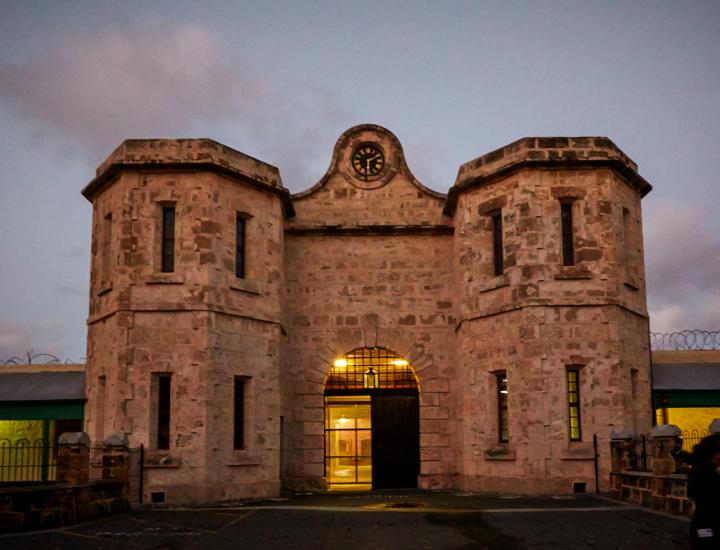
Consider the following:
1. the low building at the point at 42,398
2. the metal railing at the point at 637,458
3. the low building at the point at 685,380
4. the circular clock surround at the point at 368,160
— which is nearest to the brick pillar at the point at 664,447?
the metal railing at the point at 637,458

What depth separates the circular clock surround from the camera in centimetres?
2347

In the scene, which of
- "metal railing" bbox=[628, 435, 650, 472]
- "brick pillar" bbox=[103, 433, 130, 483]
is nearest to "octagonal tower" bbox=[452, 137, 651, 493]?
"metal railing" bbox=[628, 435, 650, 472]

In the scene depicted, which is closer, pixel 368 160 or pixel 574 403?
pixel 574 403

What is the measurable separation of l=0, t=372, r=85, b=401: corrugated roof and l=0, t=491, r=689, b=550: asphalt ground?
5120 millimetres

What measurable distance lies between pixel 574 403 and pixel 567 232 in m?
4.10

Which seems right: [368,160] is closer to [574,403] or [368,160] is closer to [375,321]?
[375,321]

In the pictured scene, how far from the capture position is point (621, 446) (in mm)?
17953

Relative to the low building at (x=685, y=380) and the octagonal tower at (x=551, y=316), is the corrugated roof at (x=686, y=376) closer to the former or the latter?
the low building at (x=685, y=380)

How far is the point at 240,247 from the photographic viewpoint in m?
20.6

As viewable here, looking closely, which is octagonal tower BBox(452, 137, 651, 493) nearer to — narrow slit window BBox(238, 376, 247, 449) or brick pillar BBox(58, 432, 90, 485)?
narrow slit window BBox(238, 376, 247, 449)

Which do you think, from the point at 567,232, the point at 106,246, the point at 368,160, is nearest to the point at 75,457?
the point at 106,246

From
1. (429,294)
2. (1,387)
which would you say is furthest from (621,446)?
(1,387)

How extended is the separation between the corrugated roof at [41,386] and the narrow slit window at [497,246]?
1092cm

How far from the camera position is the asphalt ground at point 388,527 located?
11.9 m
